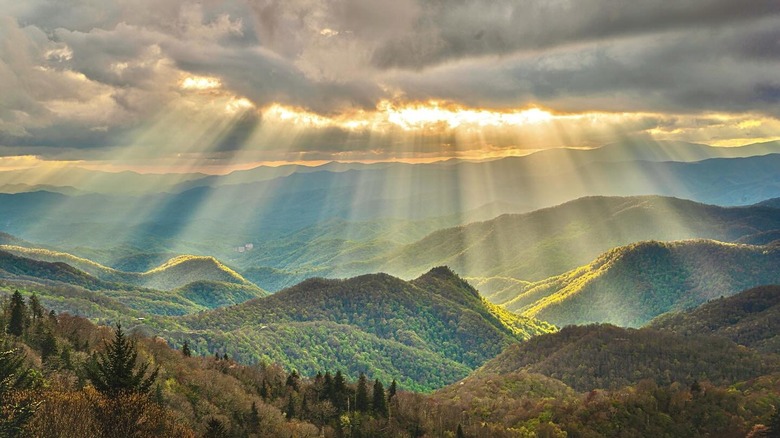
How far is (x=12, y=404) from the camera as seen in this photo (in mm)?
39219

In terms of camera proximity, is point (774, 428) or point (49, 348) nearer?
point (49, 348)

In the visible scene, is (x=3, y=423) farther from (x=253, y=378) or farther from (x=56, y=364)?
(x=253, y=378)

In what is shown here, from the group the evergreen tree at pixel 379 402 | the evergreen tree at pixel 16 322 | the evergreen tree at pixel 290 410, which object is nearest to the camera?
the evergreen tree at pixel 16 322

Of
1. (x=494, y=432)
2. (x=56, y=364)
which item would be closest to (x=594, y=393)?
(x=494, y=432)

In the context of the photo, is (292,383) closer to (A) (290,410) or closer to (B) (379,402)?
(A) (290,410)

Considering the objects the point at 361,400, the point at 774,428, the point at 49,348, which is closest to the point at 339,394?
the point at 361,400

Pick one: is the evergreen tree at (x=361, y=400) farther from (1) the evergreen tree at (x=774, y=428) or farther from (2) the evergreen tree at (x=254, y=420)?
(1) the evergreen tree at (x=774, y=428)

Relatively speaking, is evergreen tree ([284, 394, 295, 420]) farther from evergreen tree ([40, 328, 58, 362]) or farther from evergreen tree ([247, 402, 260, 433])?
evergreen tree ([40, 328, 58, 362])

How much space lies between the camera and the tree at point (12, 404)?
115 feet

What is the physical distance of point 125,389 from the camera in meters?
47.2

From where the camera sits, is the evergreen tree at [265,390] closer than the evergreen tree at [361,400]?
Yes

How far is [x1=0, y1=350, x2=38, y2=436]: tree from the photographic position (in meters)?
34.9

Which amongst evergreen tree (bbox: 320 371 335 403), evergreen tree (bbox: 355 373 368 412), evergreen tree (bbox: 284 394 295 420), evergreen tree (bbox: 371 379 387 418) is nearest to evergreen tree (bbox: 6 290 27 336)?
evergreen tree (bbox: 284 394 295 420)

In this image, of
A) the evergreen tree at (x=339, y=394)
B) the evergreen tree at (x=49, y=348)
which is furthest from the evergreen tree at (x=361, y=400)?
the evergreen tree at (x=49, y=348)
